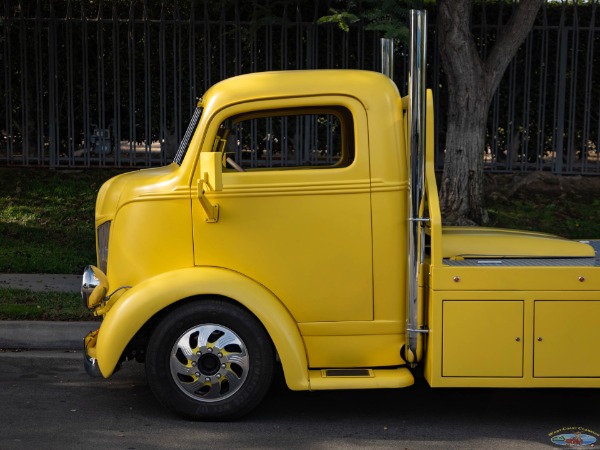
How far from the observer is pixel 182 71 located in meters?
14.1

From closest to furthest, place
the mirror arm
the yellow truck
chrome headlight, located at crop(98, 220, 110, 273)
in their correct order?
1. the yellow truck
2. the mirror arm
3. chrome headlight, located at crop(98, 220, 110, 273)

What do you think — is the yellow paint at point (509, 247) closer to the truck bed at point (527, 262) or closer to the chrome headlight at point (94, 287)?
the truck bed at point (527, 262)

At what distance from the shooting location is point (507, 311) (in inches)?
225

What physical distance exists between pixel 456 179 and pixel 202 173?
6618mm

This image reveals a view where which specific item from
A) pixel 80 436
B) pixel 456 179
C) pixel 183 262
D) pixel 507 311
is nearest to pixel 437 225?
pixel 507 311

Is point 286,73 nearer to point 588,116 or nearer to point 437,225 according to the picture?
point 437,225

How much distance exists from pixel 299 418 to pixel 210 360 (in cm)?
72

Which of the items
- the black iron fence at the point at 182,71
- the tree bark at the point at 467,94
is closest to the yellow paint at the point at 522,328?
the tree bark at the point at 467,94

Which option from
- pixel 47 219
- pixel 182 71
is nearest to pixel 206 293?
pixel 47 219

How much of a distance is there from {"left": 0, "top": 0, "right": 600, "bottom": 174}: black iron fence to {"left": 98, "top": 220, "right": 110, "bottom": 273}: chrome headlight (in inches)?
284

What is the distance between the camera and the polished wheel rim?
19.6 feet

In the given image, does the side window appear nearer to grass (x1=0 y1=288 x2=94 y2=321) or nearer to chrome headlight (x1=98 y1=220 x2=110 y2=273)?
grass (x1=0 y1=288 x2=94 y2=321)

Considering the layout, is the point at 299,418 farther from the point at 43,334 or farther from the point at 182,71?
the point at 182,71

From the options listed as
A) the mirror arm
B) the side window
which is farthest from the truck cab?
the side window
